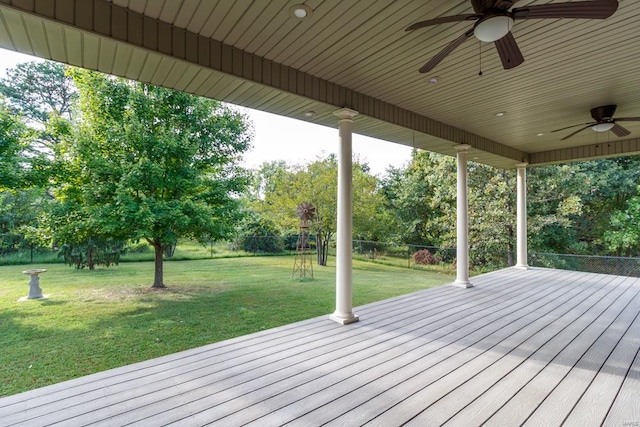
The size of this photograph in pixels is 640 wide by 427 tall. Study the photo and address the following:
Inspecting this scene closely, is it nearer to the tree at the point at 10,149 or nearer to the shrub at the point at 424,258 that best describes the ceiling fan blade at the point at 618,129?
the shrub at the point at 424,258

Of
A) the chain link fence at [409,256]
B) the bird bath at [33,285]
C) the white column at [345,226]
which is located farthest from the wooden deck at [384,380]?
the bird bath at [33,285]

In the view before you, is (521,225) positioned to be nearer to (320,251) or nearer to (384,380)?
(384,380)

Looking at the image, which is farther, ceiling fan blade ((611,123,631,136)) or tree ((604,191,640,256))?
tree ((604,191,640,256))

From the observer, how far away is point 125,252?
38.3ft

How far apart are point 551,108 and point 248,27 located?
13.3 feet

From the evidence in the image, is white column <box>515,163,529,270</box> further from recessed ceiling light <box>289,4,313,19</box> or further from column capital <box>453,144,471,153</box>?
recessed ceiling light <box>289,4,313,19</box>

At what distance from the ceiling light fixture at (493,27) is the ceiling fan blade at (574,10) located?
57mm

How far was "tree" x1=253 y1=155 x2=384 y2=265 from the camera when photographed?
11.4 meters

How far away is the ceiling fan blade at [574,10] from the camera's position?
5.49ft

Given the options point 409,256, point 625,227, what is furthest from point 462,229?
point 625,227

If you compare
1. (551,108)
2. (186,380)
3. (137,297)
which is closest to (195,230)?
(137,297)

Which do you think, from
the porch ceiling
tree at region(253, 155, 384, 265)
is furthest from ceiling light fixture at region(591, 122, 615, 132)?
tree at region(253, 155, 384, 265)

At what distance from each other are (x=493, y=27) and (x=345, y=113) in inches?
70.9

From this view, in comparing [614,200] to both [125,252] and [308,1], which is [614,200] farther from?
[125,252]
